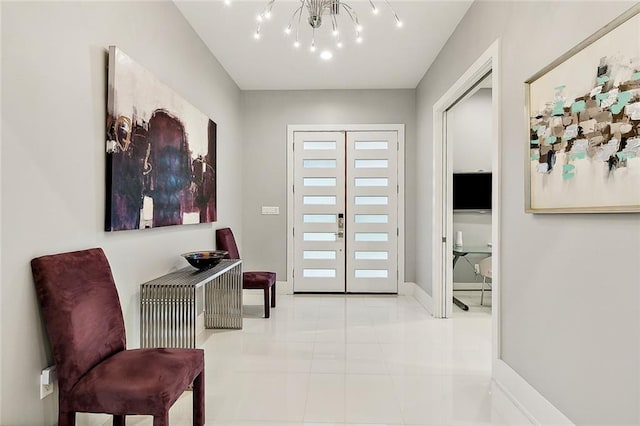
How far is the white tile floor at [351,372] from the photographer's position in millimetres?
2287

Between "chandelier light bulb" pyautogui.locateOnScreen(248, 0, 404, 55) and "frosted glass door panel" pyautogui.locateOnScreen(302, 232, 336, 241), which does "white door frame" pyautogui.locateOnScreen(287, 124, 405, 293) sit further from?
"chandelier light bulb" pyautogui.locateOnScreen(248, 0, 404, 55)

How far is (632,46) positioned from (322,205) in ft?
14.2

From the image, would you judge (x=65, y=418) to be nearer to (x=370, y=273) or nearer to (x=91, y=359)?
(x=91, y=359)

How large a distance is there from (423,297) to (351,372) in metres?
2.36

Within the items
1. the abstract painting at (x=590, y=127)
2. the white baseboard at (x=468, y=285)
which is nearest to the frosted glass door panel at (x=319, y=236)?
the white baseboard at (x=468, y=285)

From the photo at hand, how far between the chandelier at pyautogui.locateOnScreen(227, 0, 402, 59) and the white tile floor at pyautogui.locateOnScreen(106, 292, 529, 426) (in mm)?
2334

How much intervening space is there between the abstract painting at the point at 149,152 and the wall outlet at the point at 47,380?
0.78 m

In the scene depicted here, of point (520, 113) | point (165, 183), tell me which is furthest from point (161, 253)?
point (520, 113)

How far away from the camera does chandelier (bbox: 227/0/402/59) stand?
2375 mm

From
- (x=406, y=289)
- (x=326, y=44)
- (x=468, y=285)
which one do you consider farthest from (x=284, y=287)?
(x=326, y=44)

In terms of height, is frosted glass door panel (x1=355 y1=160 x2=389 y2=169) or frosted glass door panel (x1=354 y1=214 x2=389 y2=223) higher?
frosted glass door panel (x1=355 y1=160 x2=389 y2=169)

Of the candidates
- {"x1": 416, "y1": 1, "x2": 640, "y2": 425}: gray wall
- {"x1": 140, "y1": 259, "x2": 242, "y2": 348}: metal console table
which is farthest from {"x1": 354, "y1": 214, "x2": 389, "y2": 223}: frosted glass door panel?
{"x1": 140, "y1": 259, "x2": 242, "y2": 348}: metal console table

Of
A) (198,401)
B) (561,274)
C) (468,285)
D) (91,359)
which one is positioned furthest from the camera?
(468,285)

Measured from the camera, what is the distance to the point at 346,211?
5.58 meters
